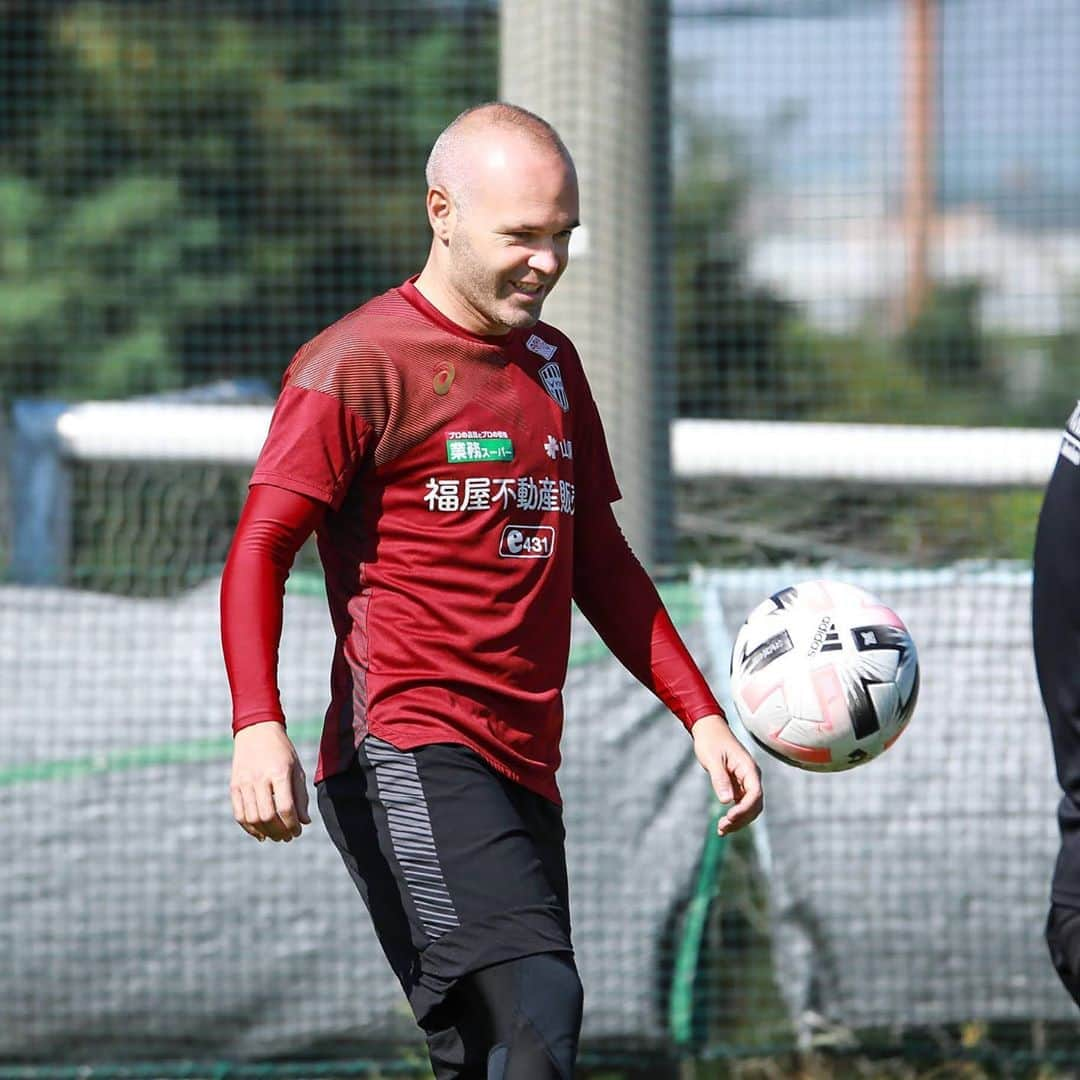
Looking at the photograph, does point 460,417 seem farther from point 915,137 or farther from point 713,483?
point 915,137

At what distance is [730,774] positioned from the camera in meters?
3.54

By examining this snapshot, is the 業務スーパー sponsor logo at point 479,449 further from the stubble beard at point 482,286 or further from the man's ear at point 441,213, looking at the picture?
the man's ear at point 441,213

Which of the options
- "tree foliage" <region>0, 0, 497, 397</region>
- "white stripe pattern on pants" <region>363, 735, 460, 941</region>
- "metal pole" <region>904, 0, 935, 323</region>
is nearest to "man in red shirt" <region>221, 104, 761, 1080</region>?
"white stripe pattern on pants" <region>363, 735, 460, 941</region>

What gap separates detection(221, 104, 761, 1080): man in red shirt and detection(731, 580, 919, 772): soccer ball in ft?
0.45

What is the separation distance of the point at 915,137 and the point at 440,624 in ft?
59.7

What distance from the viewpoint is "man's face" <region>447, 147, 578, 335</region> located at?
11.0ft

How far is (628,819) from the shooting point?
5.48 m

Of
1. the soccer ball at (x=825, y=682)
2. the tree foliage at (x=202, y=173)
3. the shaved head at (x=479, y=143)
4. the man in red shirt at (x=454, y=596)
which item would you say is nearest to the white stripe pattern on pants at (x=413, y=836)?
the man in red shirt at (x=454, y=596)

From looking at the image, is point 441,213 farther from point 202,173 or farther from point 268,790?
point 202,173

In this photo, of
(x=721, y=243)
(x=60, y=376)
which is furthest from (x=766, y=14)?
(x=60, y=376)

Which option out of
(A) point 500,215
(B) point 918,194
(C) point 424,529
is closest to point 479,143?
(A) point 500,215

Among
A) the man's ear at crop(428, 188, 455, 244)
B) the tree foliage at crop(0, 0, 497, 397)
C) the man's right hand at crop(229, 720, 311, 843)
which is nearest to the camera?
the man's right hand at crop(229, 720, 311, 843)

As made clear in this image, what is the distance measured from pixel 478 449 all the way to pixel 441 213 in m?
0.44

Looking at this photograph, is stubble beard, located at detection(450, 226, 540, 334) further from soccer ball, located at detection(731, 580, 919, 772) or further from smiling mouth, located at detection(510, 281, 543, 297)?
soccer ball, located at detection(731, 580, 919, 772)
